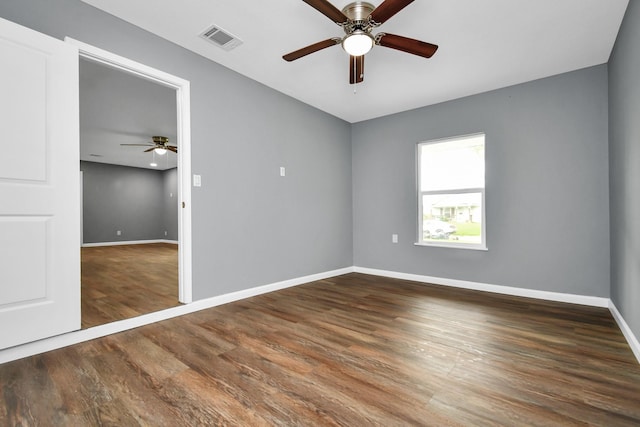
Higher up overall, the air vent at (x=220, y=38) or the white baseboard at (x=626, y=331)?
the air vent at (x=220, y=38)

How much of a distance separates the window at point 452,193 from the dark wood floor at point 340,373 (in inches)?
51.7

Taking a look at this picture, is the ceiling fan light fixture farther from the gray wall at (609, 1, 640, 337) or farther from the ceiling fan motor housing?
the gray wall at (609, 1, 640, 337)

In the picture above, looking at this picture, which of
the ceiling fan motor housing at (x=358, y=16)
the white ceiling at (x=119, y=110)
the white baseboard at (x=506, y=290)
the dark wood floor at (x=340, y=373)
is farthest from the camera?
the white ceiling at (x=119, y=110)

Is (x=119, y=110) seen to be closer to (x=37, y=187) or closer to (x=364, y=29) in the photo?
(x=37, y=187)

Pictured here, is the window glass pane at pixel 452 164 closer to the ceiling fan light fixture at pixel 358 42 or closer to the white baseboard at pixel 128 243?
the ceiling fan light fixture at pixel 358 42

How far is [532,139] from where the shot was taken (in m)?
3.30

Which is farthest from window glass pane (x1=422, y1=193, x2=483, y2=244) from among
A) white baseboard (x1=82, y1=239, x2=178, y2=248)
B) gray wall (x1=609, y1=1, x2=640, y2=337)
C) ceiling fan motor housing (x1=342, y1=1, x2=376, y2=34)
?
white baseboard (x1=82, y1=239, x2=178, y2=248)

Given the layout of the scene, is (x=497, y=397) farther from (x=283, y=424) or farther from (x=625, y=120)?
(x=625, y=120)

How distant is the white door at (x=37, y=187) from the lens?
1.76 m

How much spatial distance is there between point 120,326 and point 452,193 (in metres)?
3.85

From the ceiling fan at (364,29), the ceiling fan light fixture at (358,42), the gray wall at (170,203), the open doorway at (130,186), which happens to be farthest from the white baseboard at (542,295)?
the gray wall at (170,203)

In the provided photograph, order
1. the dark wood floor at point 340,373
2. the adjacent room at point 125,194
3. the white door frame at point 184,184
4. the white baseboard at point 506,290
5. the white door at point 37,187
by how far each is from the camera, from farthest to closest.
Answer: the adjacent room at point 125,194, the white baseboard at point 506,290, the white door frame at point 184,184, the white door at point 37,187, the dark wood floor at point 340,373

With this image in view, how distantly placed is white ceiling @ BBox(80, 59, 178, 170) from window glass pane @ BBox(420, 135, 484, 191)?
11.7 ft

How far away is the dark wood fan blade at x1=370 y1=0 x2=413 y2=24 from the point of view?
5.93 feet
